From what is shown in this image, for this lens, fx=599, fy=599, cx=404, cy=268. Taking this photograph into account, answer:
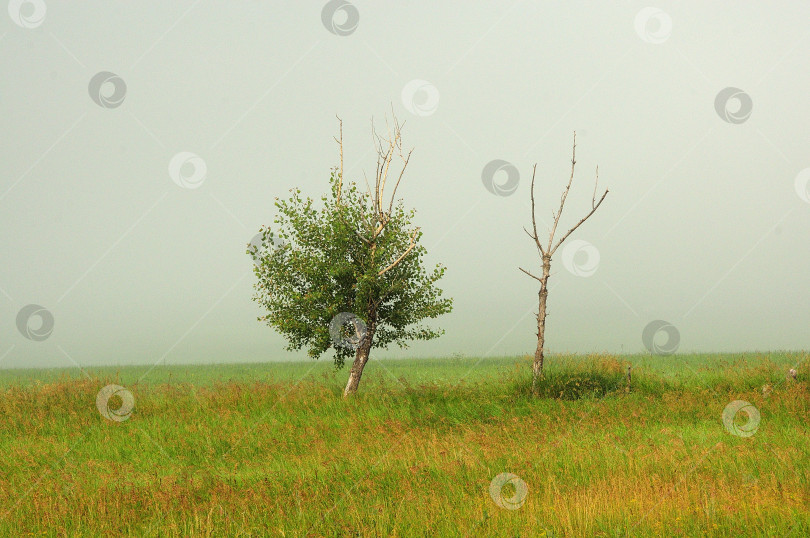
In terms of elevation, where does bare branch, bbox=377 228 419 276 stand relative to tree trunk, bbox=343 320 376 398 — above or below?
above

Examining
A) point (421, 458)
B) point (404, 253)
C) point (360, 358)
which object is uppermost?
point (404, 253)

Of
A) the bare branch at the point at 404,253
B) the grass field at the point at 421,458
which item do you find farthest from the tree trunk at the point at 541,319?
the bare branch at the point at 404,253

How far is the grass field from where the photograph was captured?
27.0 ft

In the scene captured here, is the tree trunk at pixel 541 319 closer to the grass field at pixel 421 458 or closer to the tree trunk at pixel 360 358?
the grass field at pixel 421 458

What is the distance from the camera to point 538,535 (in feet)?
24.0

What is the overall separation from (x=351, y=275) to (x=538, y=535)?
1402 centimetres

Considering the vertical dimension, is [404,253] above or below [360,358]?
above

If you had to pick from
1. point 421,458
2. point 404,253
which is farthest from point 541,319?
point 421,458

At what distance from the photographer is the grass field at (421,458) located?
823 cm

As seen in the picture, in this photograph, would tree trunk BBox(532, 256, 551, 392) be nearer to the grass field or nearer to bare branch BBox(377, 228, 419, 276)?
the grass field

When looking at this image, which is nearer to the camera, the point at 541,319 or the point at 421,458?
the point at 421,458

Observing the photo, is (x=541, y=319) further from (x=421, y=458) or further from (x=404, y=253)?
(x=421, y=458)

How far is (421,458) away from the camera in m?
11.8

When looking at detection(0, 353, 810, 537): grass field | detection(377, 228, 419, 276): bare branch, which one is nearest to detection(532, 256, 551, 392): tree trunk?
detection(0, 353, 810, 537): grass field
